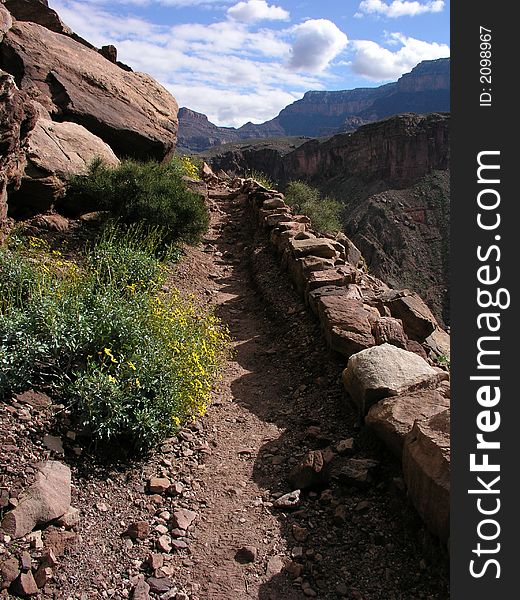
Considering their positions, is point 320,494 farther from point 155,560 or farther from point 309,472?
point 155,560

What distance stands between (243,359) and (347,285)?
161 centimetres

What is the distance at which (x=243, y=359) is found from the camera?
587 centimetres

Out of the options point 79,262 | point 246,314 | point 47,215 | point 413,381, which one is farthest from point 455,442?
point 47,215

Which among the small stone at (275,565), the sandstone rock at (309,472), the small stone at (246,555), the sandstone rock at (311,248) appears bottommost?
the small stone at (275,565)

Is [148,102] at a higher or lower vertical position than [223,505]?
higher

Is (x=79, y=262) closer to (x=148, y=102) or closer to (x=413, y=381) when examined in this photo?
(x=413, y=381)

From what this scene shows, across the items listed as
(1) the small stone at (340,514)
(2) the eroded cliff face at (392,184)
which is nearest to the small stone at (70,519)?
(1) the small stone at (340,514)

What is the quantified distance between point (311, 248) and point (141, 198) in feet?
8.65

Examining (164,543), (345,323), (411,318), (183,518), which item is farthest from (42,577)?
(411,318)

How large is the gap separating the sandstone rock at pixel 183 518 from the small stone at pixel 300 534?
2.02ft

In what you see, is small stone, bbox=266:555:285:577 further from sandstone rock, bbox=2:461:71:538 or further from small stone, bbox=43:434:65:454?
small stone, bbox=43:434:65:454

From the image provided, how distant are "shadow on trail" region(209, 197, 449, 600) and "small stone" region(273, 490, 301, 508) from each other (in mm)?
43

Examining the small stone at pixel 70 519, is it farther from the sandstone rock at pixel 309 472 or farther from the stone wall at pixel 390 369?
the stone wall at pixel 390 369

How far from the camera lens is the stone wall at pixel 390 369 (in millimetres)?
2918
